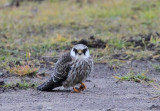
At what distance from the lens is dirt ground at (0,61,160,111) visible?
5.40 metres

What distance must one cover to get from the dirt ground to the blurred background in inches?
69.2

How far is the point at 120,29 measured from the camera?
11.9 m

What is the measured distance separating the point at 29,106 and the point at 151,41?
5308 mm

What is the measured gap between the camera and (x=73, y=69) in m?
6.46

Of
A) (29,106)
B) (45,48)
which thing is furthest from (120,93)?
(45,48)

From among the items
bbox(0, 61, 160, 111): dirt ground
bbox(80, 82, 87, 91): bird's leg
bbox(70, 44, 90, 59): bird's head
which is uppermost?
bbox(70, 44, 90, 59): bird's head

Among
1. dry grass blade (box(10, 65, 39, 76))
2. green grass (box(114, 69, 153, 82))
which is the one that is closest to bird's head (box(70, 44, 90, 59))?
green grass (box(114, 69, 153, 82))

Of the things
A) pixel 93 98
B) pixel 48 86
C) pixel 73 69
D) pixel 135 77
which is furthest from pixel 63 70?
pixel 135 77

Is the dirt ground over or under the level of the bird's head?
under

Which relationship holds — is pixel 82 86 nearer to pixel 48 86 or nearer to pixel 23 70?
pixel 48 86

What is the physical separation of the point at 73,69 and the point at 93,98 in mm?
660

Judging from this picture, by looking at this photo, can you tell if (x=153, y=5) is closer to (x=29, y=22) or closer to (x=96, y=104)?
(x=29, y=22)

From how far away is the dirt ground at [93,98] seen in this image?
540 centimetres

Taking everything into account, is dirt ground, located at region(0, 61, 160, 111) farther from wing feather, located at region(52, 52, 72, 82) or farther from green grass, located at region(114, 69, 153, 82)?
wing feather, located at region(52, 52, 72, 82)
